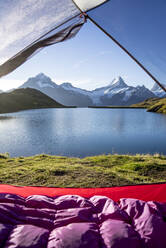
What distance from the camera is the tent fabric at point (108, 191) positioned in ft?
9.09

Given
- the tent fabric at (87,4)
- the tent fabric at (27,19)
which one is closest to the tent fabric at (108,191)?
the tent fabric at (27,19)

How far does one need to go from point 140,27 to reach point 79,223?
11.9 feet

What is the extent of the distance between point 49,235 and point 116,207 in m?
0.75

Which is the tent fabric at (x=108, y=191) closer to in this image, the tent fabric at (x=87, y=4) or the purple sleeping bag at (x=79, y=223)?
the purple sleeping bag at (x=79, y=223)

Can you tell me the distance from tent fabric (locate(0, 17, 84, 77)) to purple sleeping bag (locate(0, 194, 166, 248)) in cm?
283

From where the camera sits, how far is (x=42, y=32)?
11.6ft

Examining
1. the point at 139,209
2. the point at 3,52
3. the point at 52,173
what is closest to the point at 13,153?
the point at 52,173

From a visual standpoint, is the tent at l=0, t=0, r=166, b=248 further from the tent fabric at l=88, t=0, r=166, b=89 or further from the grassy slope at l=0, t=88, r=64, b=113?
the grassy slope at l=0, t=88, r=64, b=113

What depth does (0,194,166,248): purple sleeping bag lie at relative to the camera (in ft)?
4.36

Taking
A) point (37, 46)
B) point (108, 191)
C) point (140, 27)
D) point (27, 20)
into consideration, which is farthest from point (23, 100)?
point (108, 191)

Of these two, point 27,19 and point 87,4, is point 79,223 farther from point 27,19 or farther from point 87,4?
point 87,4

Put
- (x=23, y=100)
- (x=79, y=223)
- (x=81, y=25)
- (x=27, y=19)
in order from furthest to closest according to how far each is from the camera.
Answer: (x=23, y=100), (x=81, y=25), (x=27, y=19), (x=79, y=223)

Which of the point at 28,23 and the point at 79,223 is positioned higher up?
the point at 28,23

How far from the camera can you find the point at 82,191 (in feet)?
9.72
